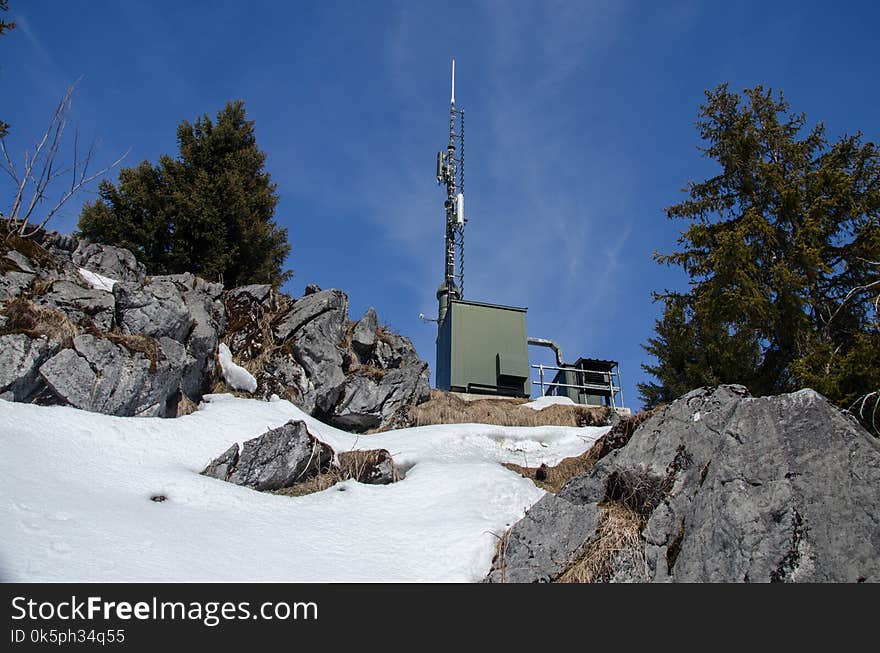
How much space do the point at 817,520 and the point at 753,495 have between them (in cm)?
54

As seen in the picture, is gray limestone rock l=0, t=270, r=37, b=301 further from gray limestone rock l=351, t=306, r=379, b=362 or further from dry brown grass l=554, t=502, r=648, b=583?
dry brown grass l=554, t=502, r=648, b=583

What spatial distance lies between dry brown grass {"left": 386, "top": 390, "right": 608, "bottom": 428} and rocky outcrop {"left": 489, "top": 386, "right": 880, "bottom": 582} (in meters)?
6.33

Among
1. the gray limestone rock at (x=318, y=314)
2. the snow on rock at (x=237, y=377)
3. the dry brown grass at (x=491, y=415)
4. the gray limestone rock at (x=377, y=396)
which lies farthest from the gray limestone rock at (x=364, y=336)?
the snow on rock at (x=237, y=377)

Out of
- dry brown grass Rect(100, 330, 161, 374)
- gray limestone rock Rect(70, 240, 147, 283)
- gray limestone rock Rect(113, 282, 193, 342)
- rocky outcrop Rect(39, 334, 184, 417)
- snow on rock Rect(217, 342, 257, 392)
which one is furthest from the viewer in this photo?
gray limestone rock Rect(70, 240, 147, 283)

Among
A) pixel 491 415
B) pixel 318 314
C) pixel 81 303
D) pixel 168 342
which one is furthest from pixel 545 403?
pixel 81 303

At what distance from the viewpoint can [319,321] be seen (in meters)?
13.4

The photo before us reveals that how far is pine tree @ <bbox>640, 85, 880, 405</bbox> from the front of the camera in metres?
11.5

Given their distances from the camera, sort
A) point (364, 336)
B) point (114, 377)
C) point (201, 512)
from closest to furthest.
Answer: point (201, 512) → point (114, 377) → point (364, 336)

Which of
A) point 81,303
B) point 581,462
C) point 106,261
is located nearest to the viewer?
point 81,303

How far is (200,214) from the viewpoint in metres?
16.4

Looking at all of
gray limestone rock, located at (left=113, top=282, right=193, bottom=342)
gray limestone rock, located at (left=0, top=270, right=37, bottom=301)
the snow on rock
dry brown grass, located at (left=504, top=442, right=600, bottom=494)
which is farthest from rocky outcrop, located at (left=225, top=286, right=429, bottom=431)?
gray limestone rock, located at (left=0, top=270, right=37, bottom=301)

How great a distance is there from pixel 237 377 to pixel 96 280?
144 inches

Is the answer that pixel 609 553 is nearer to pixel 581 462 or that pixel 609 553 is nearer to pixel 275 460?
pixel 581 462
